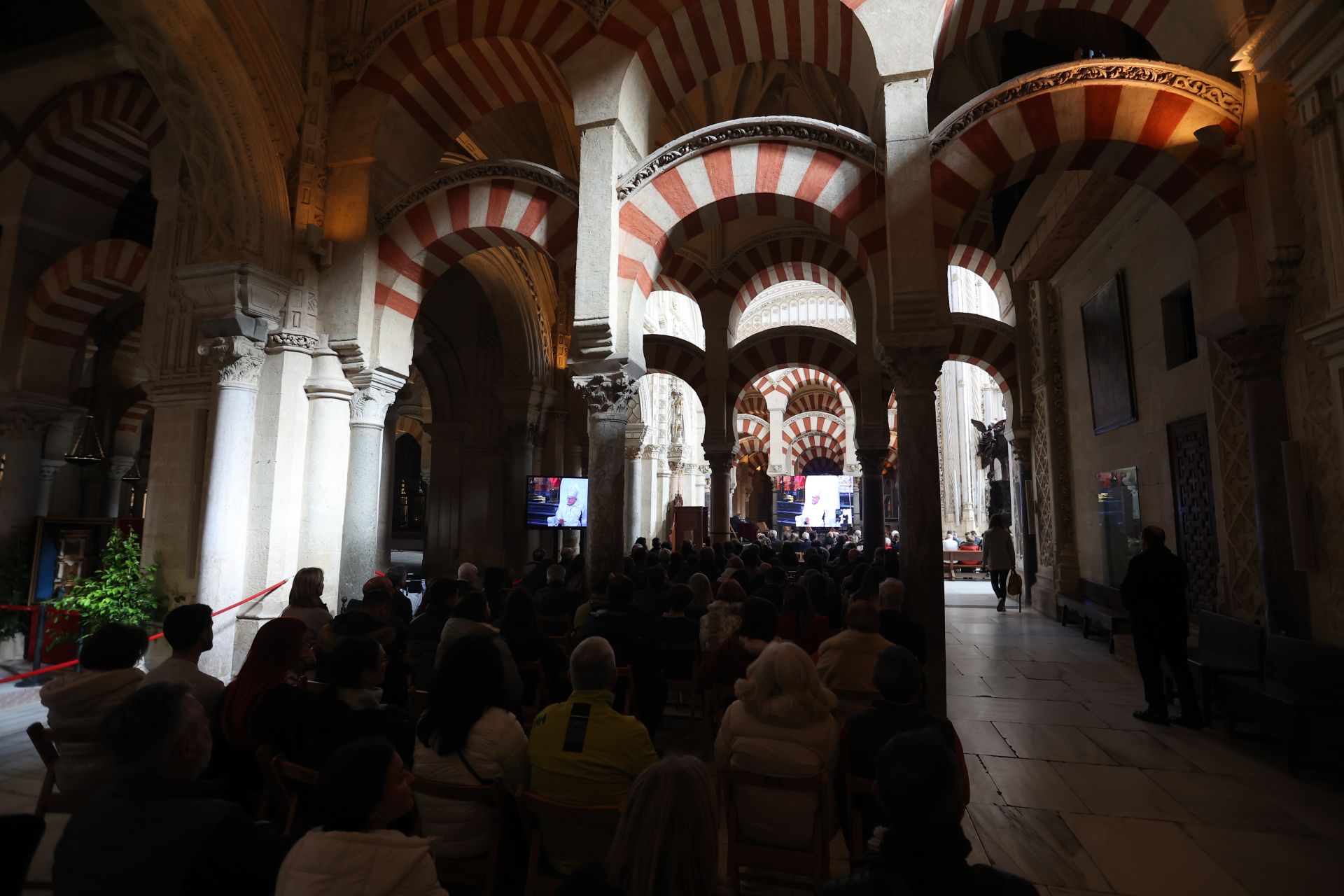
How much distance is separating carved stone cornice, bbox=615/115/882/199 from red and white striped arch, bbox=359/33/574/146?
4.82 feet

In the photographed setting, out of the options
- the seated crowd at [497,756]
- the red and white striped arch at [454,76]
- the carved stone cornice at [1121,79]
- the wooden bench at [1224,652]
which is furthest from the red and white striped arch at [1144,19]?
the seated crowd at [497,756]

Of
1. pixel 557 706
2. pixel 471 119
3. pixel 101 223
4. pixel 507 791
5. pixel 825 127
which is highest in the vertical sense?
pixel 471 119

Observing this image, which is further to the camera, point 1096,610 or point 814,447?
point 814,447

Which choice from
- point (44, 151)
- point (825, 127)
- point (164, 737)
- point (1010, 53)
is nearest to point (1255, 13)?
point (825, 127)

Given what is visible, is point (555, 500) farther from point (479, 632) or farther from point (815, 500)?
point (815, 500)

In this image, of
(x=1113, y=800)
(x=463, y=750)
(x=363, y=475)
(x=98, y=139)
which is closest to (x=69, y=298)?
(x=98, y=139)

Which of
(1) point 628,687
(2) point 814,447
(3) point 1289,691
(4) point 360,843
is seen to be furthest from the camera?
(2) point 814,447

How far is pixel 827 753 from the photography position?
2.06 metres

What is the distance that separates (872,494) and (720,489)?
2187mm

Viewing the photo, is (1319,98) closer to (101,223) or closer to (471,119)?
(471,119)

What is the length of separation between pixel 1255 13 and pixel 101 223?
11149mm

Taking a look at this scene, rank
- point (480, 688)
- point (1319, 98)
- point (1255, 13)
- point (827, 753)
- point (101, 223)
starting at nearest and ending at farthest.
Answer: point (480, 688), point (827, 753), point (1319, 98), point (1255, 13), point (101, 223)

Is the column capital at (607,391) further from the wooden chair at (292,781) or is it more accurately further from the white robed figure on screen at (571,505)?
the wooden chair at (292,781)

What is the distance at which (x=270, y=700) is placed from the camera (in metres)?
2.18
